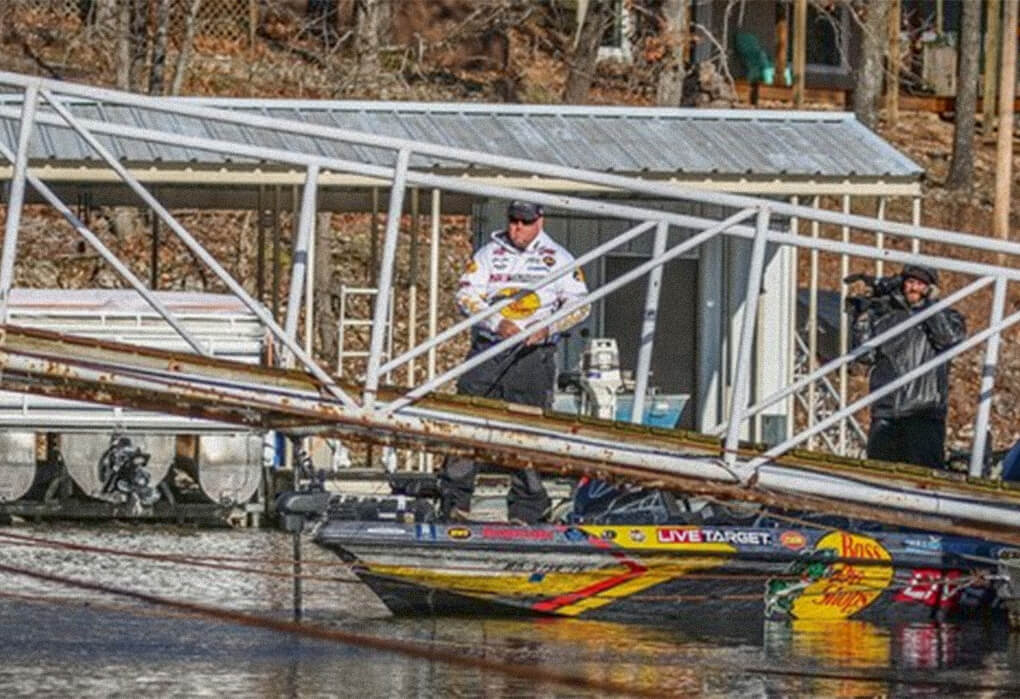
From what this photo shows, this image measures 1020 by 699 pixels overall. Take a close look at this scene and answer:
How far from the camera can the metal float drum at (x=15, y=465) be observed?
18609 millimetres

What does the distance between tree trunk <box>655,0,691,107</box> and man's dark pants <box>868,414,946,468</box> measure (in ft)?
55.6

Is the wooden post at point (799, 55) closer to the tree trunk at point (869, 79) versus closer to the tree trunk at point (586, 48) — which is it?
the tree trunk at point (869, 79)

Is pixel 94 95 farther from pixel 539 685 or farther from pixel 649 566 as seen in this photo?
pixel 649 566

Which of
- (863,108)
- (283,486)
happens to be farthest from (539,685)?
(863,108)

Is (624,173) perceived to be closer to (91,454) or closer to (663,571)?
(91,454)

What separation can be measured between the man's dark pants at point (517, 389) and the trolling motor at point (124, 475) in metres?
4.92

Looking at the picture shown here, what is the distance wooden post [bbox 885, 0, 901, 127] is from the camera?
37.6 m

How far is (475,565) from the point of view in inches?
506

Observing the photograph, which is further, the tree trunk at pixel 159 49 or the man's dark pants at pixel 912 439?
the tree trunk at pixel 159 49

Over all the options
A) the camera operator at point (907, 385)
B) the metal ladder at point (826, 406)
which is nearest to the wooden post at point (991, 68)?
the metal ladder at point (826, 406)

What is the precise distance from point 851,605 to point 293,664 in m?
3.39

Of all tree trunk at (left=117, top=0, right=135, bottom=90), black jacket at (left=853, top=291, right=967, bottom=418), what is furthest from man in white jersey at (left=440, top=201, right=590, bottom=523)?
tree trunk at (left=117, top=0, right=135, bottom=90)

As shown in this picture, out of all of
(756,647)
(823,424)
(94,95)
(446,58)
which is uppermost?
(446,58)

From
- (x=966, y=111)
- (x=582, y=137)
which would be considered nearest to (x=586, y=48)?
(x=966, y=111)
